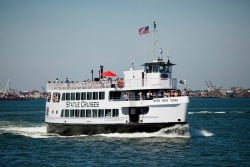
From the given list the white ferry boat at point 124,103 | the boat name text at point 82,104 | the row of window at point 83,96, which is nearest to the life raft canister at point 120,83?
the white ferry boat at point 124,103

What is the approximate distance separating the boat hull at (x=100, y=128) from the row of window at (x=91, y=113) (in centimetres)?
94

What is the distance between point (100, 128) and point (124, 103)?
137 inches

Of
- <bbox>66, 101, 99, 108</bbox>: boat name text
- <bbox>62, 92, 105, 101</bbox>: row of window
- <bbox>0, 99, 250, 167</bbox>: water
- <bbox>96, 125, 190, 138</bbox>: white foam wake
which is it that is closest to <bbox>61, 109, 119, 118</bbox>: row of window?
<bbox>66, 101, 99, 108</bbox>: boat name text

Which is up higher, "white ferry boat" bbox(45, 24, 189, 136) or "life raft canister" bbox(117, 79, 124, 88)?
"life raft canister" bbox(117, 79, 124, 88)

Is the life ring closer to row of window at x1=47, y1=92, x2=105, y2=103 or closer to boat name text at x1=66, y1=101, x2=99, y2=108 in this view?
row of window at x1=47, y1=92, x2=105, y2=103

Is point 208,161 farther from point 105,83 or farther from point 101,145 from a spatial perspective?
point 105,83

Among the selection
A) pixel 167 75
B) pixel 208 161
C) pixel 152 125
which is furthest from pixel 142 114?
pixel 208 161

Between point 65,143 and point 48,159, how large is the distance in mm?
6706

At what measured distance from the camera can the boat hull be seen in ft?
133

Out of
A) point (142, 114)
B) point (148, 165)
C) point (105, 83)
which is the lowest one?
point (148, 165)

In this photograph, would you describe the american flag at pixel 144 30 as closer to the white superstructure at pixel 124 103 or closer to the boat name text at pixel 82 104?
the white superstructure at pixel 124 103

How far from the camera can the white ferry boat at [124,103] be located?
3988cm

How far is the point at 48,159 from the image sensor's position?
34.0 m

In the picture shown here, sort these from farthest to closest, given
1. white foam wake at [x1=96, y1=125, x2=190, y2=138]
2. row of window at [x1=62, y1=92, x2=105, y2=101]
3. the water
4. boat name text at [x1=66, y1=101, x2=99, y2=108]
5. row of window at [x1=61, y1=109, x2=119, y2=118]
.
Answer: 1. boat name text at [x1=66, y1=101, x2=99, y2=108]
2. row of window at [x1=62, y1=92, x2=105, y2=101]
3. row of window at [x1=61, y1=109, x2=119, y2=118]
4. white foam wake at [x1=96, y1=125, x2=190, y2=138]
5. the water
